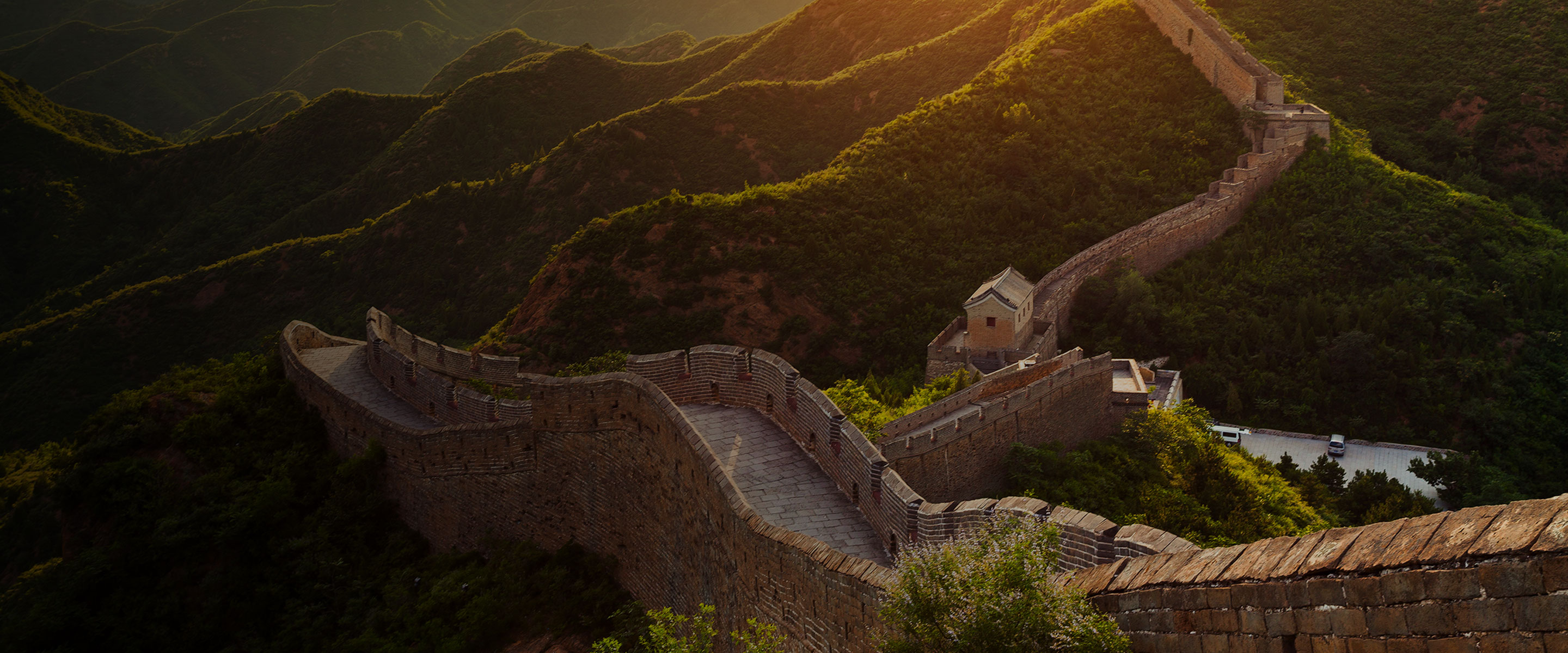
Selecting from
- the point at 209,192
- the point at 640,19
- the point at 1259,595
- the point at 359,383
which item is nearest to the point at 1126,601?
the point at 1259,595

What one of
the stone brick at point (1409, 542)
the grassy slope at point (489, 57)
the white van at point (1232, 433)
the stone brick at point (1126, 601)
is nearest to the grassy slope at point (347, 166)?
the grassy slope at point (489, 57)

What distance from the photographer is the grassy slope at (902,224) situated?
3822cm

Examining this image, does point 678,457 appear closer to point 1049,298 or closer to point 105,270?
point 1049,298

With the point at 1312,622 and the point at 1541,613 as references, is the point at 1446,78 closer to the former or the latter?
the point at 1312,622

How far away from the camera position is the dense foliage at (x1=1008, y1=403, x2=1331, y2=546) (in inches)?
827

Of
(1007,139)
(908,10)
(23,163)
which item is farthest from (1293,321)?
(23,163)

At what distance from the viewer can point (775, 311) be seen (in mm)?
39125

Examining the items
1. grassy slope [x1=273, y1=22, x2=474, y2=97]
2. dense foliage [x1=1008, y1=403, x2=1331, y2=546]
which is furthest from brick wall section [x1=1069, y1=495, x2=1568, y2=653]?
grassy slope [x1=273, y1=22, x2=474, y2=97]

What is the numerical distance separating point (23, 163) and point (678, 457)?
278 feet

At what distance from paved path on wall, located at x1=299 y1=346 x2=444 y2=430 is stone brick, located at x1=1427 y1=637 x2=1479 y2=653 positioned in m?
19.3

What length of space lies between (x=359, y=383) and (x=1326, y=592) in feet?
78.1

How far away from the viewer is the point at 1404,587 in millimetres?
5590

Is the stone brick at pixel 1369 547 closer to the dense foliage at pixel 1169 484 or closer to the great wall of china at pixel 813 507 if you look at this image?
the great wall of china at pixel 813 507

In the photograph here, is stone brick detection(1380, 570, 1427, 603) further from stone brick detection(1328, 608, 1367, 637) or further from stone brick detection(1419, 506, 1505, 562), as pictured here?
stone brick detection(1328, 608, 1367, 637)
